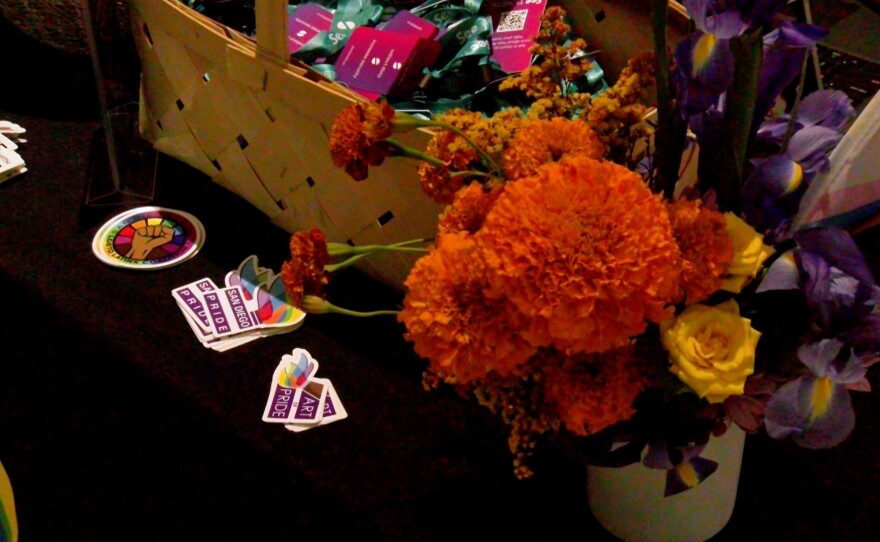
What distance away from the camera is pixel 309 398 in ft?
2.78

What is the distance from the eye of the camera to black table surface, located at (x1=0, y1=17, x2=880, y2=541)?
760mm

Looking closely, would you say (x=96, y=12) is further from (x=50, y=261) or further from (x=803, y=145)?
(x=803, y=145)

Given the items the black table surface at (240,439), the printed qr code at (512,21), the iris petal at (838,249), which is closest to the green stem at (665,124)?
the iris petal at (838,249)

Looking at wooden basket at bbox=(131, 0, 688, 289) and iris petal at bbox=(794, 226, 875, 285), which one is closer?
iris petal at bbox=(794, 226, 875, 285)

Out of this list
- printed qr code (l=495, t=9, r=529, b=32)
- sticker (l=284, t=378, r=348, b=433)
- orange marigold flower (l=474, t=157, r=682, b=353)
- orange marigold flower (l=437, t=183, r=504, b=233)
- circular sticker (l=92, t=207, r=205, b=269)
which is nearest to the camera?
orange marigold flower (l=474, t=157, r=682, b=353)

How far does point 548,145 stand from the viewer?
55 centimetres

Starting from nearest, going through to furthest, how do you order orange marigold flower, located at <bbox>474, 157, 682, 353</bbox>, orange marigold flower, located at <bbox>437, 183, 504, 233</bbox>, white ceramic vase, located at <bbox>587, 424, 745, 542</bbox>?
orange marigold flower, located at <bbox>474, 157, 682, 353</bbox>
orange marigold flower, located at <bbox>437, 183, 504, 233</bbox>
white ceramic vase, located at <bbox>587, 424, 745, 542</bbox>

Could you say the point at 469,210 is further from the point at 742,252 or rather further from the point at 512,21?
the point at 512,21

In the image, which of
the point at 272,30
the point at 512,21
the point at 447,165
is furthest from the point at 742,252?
the point at 512,21

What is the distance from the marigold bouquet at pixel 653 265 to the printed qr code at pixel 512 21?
521mm

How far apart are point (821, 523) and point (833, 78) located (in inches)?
26.0

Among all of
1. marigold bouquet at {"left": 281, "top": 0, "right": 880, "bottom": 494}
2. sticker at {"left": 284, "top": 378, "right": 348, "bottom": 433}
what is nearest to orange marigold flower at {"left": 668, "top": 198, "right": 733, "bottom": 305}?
marigold bouquet at {"left": 281, "top": 0, "right": 880, "bottom": 494}

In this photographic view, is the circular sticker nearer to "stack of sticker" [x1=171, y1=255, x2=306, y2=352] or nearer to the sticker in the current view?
"stack of sticker" [x1=171, y1=255, x2=306, y2=352]

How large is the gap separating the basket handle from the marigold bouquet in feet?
1.03
